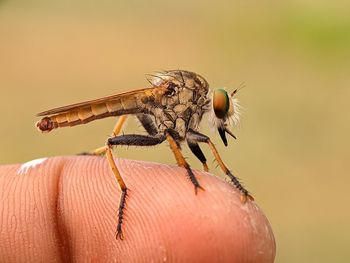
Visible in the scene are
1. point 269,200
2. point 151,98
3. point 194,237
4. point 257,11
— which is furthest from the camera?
point 257,11

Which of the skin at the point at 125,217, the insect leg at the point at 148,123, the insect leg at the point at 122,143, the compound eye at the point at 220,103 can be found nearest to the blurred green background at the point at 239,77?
the insect leg at the point at 148,123

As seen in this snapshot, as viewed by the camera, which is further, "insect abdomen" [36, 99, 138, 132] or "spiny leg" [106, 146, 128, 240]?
"insect abdomen" [36, 99, 138, 132]

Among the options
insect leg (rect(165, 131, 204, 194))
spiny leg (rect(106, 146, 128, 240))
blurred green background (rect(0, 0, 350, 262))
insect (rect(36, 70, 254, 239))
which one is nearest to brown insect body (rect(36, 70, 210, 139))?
insect (rect(36, 70, 254, 239))

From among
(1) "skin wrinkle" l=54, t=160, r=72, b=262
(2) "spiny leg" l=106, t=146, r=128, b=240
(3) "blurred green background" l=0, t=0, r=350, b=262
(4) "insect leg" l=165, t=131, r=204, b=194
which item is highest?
(4) "insect leg" l=165, t=131, r=204, b=194

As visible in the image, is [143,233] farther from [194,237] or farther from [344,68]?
[344,68]

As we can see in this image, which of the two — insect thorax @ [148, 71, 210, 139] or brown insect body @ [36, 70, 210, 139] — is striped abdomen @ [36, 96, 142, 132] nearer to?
brown insect body @ [36, 70, 210, 139]

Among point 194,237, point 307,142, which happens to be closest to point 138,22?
point 307,142

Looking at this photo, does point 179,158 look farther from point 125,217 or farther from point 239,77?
point 239,77

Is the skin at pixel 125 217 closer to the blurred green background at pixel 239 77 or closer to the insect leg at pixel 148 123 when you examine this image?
the insect leg at pixel 148 123
